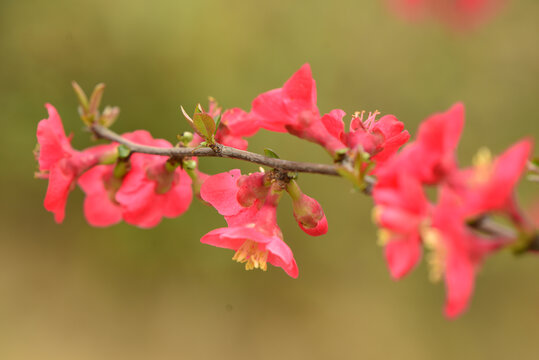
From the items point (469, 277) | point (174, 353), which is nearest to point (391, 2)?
point (174, 353)

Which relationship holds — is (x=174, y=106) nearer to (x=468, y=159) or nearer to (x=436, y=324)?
(x=468, y=159)

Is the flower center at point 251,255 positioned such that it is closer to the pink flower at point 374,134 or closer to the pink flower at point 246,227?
the pink flower at point 246,227

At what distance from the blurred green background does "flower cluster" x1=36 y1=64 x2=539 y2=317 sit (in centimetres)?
152

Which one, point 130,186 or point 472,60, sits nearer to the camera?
point 130,186

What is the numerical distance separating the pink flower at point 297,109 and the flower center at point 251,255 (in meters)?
0.17

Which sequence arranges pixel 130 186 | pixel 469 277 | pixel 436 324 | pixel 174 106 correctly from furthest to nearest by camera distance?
pixel 436 324 < pixel 174 106 < pixel 130 186 < pixel 469 277

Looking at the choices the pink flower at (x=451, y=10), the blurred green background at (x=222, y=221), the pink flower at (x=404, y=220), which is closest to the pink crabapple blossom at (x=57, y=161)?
the pink flower at (x=404, y=220)

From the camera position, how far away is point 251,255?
0.68 m

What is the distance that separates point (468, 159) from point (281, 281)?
1186 mm

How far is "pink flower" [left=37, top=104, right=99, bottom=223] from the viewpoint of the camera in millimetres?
759

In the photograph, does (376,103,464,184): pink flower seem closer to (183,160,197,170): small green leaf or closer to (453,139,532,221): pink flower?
(453,139,532,221): pink flower

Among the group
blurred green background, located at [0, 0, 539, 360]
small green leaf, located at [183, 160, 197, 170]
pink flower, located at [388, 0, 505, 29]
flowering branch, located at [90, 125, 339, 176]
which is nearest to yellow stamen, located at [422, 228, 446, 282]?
flowering branch, located at [90, 125, 339, 176]

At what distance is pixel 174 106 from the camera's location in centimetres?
234

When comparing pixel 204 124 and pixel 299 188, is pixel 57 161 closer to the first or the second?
pixel 204 124
